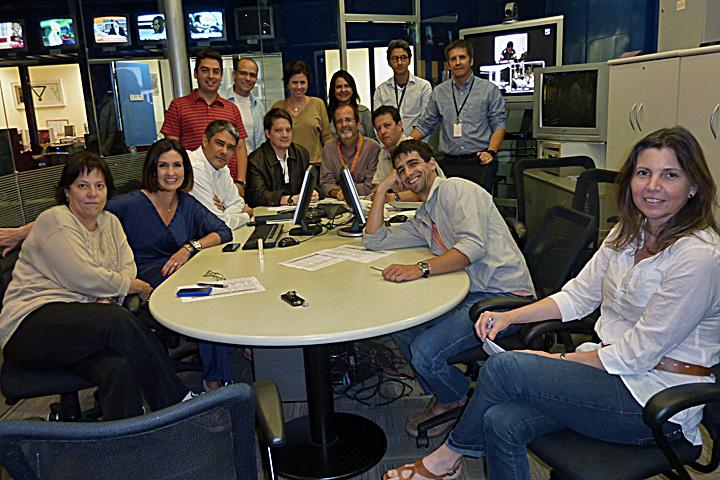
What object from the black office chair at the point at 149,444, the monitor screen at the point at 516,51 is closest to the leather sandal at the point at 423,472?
the black office chair at the point at 149,444

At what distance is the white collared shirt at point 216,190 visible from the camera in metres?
3.35

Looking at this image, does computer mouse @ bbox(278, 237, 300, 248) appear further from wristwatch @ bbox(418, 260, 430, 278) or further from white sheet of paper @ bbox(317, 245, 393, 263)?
wristwatch @ bbox(418, 260, 430, 278)

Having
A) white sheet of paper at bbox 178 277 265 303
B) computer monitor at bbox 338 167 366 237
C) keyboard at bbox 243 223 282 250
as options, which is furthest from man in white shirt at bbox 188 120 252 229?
white sheet of paper at bbox 178 277 265 303

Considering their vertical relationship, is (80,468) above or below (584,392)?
above

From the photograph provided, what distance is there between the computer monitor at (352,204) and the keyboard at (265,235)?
1.07 feet

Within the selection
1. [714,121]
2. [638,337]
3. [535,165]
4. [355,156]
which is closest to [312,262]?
[638,337]

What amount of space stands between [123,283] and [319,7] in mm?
5556

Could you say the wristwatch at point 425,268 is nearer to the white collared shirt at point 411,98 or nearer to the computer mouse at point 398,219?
the computer mouse at point 398,219

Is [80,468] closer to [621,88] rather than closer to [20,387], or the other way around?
[20,387]

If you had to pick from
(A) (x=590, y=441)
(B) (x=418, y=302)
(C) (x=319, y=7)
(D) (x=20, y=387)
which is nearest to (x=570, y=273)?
(B) (x=418, y=302)

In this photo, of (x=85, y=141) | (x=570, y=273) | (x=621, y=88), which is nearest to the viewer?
(x=570, y=273)

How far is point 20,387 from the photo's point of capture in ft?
6.96

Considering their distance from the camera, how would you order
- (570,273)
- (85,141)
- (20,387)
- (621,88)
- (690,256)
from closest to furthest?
1. (690,256)
2. (20,387)
3. (570,273)
4. (621,88)
5. (85,141)

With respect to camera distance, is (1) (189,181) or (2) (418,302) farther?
(1) (189,181)
